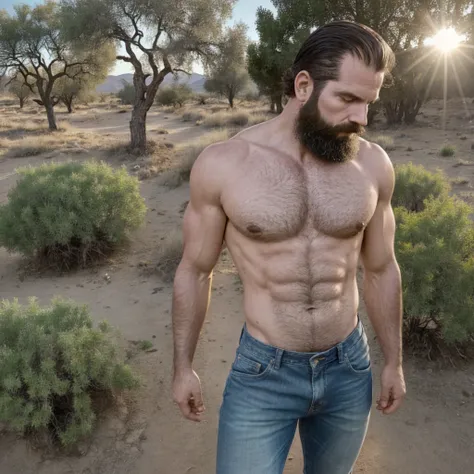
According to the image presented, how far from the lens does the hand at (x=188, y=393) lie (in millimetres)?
1856

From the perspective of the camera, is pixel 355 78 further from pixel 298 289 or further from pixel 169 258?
pixel 169 258

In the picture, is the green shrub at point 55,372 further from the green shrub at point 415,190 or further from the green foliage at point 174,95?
the green foliage at point 174,95

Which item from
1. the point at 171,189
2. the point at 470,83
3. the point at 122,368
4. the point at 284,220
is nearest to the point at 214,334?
the point at 122,368

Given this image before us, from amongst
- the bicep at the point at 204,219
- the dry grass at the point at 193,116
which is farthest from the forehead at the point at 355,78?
the dry grass at the point at 193,116

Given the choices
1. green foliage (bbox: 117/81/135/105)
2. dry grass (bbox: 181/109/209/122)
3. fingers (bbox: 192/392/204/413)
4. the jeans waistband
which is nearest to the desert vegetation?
fingers (bbox: 192/392/204/413)

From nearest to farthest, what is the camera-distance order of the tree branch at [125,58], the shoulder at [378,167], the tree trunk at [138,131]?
the shoulder at [378,167] → the tree trunk at [138,131] → the tree branch at [125,58]

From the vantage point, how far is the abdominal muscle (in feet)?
5.85

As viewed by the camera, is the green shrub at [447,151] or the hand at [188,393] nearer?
the hand at [188,393]

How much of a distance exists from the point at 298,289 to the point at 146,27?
14005mm

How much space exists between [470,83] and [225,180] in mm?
26652

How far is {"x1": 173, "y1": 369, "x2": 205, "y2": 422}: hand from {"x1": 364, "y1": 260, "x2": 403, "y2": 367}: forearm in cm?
83

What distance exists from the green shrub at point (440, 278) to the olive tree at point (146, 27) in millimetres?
11027

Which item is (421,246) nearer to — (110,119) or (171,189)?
(171,189)

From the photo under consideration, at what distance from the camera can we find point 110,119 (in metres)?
27.7
